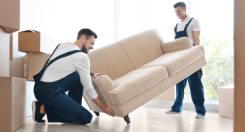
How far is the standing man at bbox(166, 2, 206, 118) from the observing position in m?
2.41

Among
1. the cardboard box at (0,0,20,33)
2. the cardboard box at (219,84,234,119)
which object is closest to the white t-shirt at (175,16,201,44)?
the cardboard box at (219,84,234,119)

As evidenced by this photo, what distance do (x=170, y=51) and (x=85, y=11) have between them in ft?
6.61

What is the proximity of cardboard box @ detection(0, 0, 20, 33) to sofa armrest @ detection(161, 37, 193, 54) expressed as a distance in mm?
1692

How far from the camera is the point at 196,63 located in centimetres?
220

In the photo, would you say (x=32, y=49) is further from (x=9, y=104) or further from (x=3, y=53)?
(x=9, y=104)

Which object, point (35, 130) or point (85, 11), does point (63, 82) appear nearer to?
point (35, 130)

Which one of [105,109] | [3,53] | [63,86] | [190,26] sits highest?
[190,26]

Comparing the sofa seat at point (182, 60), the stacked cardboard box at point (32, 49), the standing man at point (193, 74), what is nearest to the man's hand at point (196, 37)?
the standing man at point (193, 74)

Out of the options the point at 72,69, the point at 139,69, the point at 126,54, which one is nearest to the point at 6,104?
the point at 72,69

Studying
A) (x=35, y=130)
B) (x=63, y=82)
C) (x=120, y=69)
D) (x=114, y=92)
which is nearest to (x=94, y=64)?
(x=120, y=69)

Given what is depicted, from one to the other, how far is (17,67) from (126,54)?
1.30m

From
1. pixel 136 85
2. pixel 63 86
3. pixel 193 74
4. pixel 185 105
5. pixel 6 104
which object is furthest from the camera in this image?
pixel 185 105

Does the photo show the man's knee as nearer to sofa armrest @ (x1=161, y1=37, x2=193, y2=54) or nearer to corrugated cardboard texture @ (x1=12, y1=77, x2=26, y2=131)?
corrugated cardboard texture @ (x1=12, y1=77, x2=26, y2=131)

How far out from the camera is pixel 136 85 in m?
Answer: 1.76
